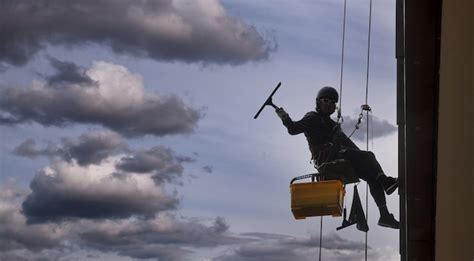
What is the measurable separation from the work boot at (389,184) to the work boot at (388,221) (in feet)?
1.49

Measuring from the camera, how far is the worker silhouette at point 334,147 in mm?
16516

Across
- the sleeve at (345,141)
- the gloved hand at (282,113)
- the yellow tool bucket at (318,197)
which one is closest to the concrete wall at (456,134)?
the yellow tool bucket at (318,197)

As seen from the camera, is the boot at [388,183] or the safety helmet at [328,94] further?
the safety helmet at [328,94]

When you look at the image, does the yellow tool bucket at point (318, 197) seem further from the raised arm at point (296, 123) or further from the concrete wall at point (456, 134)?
the concrete wall at point (456, 134)

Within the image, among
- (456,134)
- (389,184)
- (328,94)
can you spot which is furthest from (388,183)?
(456,134)

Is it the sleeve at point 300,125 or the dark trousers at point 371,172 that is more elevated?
the sleeve at point 300,125

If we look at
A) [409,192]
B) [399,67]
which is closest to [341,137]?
[399,67]

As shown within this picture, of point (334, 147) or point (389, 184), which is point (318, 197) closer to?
point (389, 184)

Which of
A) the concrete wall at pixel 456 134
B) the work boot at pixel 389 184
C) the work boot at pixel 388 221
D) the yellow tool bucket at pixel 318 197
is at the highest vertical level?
the work boot at pixel 389 184

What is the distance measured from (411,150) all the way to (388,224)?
890 cm

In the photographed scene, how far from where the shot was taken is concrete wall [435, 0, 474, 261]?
5.88 m

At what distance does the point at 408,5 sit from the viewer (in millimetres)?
7176

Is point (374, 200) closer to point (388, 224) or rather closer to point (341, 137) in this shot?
point (388, 224)

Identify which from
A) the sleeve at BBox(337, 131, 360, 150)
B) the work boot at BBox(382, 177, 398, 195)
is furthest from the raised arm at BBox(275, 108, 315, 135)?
the work boot at BBox(382, 177, 398, 195)
